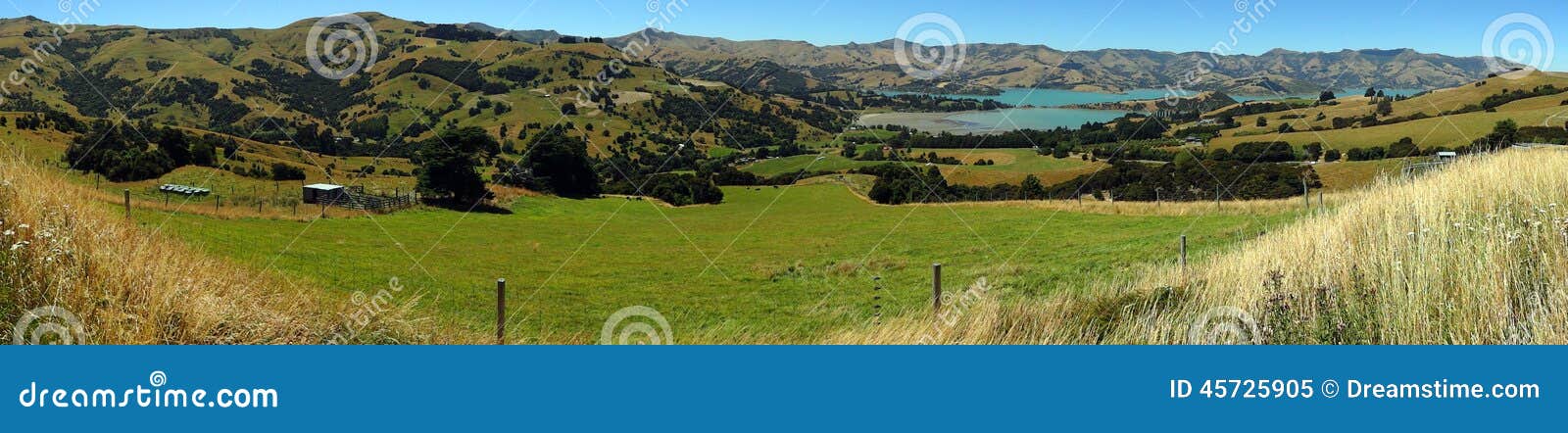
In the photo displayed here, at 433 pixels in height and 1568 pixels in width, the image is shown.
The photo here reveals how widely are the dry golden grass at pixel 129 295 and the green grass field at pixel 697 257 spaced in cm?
147

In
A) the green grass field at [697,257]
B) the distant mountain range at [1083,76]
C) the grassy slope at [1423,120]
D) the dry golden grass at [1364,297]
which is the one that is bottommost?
the green grass field at [697,257]

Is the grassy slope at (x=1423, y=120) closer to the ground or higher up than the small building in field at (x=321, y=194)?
higher up

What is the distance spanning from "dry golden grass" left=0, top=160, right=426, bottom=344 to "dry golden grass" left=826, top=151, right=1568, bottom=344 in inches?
160

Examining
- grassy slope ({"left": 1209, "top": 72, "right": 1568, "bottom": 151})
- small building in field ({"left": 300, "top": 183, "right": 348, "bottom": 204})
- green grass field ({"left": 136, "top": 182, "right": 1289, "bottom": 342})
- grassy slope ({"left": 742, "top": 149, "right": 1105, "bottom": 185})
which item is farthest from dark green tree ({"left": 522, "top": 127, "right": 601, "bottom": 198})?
grassy slope ({"left": 1209, "top": 72, "right": 1568, "bottom": 151})

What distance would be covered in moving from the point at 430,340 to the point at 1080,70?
150m

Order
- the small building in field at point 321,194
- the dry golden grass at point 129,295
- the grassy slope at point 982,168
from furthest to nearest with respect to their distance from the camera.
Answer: the grassy slope at point 982,168 → the small building in field at point 321,194 → the dry golden grass at point 129,295

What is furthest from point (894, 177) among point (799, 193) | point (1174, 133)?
point (1174, 133)

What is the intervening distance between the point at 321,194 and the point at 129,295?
1278 inches

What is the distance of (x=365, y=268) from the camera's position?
1886 centimetres

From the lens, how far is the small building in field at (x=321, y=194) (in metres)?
33.8

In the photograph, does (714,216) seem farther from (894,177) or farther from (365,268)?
(365,268)

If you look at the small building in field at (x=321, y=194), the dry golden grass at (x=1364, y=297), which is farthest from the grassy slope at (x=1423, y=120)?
the dry golden grass at (x=1364, y=297)

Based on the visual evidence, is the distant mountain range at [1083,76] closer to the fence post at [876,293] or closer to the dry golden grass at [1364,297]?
the fence post at [876,293]

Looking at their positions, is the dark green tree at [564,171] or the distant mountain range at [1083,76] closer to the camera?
the dark green tree at [564,171]
